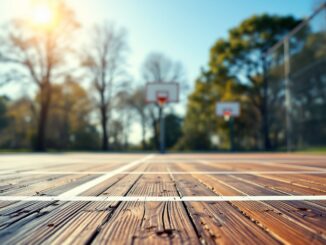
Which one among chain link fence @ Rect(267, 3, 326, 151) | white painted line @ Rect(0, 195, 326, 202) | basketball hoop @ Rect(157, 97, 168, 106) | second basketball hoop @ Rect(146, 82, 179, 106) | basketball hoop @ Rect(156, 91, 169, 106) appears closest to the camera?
white painted line @ Rect(0, 195, 326, 202)

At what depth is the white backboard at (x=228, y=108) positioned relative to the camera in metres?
20.1

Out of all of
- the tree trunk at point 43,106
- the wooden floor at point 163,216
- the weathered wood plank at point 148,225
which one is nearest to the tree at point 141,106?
the tree trunk at point 43,106

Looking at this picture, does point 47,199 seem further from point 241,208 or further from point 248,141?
point 248,141

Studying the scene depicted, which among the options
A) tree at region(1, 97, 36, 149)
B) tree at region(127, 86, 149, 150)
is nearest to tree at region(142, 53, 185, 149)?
tree at region(127, 86, 149, 150)

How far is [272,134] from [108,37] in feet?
48.2

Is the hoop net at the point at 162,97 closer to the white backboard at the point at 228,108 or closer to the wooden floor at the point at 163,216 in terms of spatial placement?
the white backboard at the point at 228,108

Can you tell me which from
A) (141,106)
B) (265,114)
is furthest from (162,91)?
(141,106)

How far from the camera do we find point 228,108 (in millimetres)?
20297

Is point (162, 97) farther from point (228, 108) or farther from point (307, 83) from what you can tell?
point (307, 83)

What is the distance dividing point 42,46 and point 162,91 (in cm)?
847

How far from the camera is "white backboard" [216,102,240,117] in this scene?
2008cm

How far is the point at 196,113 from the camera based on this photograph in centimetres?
2773

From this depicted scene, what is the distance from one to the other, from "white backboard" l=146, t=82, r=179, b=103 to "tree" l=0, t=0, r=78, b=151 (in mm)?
6401

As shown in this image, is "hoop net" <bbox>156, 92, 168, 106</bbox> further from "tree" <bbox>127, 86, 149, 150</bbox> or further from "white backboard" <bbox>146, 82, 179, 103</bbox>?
"tree" <bbox>127, 86, 149, 150</bbox>
